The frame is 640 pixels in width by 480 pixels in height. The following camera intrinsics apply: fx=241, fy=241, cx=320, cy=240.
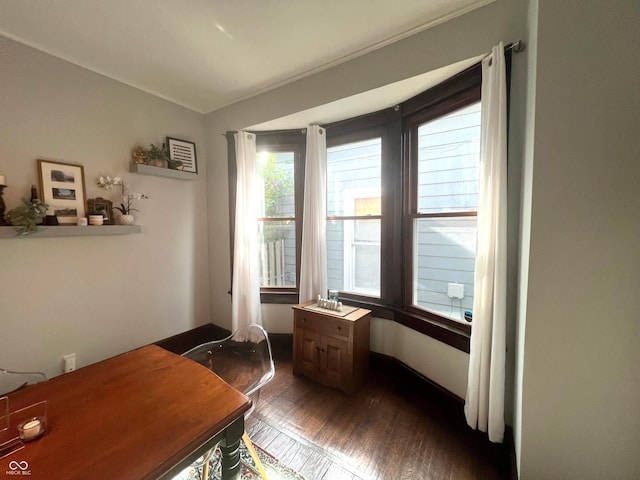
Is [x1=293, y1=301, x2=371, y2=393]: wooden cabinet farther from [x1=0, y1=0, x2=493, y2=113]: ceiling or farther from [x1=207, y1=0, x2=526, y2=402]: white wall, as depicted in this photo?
[x1=0, y1=0, x2=493, y2=113]: ceiling

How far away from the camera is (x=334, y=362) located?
2.04 m

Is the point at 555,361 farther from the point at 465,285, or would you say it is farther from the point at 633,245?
the point at 465,285

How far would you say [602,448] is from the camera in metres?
1.00

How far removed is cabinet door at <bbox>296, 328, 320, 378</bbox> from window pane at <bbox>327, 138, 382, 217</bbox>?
123cm

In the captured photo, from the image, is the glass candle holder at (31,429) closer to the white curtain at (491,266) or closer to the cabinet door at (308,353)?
the cabinet door at (308,353)

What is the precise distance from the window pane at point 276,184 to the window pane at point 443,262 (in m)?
1.41

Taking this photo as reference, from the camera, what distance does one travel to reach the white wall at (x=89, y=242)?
5.69 feet

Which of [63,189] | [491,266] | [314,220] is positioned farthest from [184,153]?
[491,266]

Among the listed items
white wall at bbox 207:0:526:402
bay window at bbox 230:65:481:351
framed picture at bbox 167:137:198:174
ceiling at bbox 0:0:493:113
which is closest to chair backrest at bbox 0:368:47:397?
white wall at bbox 207:0:526:402

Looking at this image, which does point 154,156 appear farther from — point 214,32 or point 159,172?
point 214,32

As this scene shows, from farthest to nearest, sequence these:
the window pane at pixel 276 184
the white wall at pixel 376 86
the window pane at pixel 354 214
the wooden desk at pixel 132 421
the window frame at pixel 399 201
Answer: the window pane at pixel 276 184
the window pane at pixel 354 214
the window frame at pixel 399 201
the white wall at pixel 376 86
the wooden desk at pixel 132 421

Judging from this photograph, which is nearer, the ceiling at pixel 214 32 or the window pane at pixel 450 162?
the ceiling at pixel 214 32

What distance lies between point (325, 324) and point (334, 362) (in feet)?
1.05

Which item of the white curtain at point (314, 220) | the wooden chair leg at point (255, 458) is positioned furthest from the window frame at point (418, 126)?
the wooden chair leg at point (255, 458)
